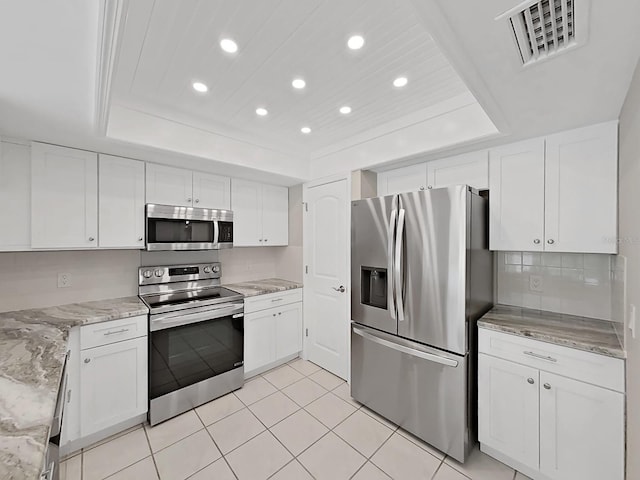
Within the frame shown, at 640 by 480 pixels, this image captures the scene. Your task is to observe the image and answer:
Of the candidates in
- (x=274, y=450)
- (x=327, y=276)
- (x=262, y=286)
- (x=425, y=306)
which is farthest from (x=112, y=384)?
(x=425, y=306)

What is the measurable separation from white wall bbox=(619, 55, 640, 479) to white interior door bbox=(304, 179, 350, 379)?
1.89m

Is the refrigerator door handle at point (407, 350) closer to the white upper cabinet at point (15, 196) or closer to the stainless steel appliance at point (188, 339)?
the stainless steel appliance at point (188, 339)

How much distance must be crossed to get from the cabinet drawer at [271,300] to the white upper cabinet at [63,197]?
1.40 m

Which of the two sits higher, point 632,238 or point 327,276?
point 632,238

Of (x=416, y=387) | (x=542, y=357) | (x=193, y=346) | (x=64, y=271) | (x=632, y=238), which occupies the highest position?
(x=632, y=238)

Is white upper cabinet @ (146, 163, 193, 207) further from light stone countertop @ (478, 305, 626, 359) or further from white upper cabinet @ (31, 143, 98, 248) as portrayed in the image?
light stone countertop @ (478, 305, 626, 359)

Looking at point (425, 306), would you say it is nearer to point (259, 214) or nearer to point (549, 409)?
point (549, 409)

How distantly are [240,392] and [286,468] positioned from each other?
102cm

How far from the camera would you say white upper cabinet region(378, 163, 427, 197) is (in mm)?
2438

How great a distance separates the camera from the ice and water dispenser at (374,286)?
7.28 ft

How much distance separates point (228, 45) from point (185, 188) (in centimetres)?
157

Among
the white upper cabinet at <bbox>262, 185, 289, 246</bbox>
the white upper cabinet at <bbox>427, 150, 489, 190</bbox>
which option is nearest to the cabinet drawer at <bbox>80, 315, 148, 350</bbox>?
the white upper cabinet at <bbox>262, 185, 289, 246</bbox>

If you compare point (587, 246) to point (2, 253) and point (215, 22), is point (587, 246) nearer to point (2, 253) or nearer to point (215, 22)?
point (215, 22)

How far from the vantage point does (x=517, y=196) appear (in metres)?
1.94
